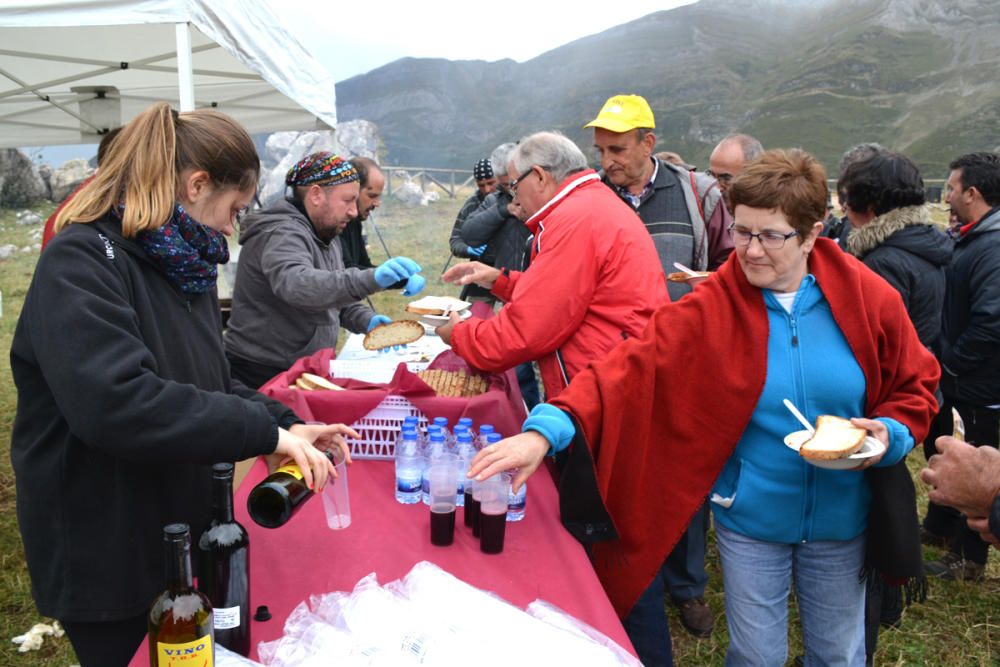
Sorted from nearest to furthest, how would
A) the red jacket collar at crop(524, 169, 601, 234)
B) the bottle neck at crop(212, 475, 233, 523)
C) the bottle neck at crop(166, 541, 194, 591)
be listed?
the bottle neck at crop(166, 541, 194, 591) < the bottle neck at crop(212, 475, 233, 523) < the red jacket collar at crop(524, 169, 601, 234)

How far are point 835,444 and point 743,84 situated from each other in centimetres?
7758

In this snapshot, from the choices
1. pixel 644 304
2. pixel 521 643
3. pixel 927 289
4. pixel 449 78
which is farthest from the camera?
pixel 449 78

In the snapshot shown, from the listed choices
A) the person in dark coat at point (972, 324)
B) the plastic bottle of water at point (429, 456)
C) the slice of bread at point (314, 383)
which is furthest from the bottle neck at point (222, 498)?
the person in dark coat at point (972, 324)

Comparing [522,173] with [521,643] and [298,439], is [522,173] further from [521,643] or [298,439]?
[521,643]

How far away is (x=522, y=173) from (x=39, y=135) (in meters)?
6.95

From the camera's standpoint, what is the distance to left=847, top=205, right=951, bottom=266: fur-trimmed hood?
290 centimetres

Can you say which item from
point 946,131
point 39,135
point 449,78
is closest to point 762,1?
point 449,78

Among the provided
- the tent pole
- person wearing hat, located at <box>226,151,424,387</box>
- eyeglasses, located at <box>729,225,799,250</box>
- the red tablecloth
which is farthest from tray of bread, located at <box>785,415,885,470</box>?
the tent pole

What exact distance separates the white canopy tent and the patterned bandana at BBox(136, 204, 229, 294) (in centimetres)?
228

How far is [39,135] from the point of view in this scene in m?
7.32

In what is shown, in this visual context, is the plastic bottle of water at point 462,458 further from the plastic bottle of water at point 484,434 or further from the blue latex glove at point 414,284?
the blue latex glove at point 414,284

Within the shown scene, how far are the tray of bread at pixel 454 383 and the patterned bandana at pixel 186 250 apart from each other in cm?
92

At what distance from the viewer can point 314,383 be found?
7.82ft

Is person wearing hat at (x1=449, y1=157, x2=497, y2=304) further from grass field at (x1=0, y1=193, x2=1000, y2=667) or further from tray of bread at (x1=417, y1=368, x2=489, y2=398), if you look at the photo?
tray of bread at (x1=417, y1=368, x2=489, y2=398)
